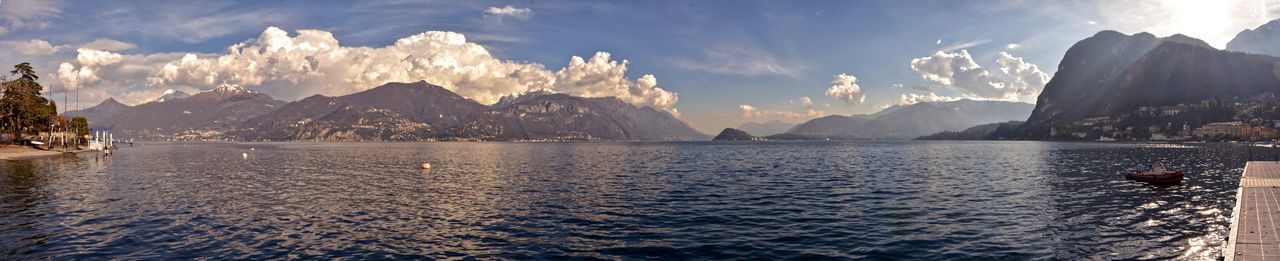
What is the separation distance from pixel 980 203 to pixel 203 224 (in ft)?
144

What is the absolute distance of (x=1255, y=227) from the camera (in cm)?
2028

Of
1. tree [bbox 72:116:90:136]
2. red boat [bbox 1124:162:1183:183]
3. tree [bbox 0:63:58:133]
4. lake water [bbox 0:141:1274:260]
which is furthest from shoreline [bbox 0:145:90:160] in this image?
red boat [bbox 1124:162:1183:183]

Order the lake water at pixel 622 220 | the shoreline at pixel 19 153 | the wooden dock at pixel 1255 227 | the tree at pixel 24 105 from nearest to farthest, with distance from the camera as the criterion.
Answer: the wooden dock at pixel 1255 227 < the lake water at pixel 622 220 < the shoreline at pixel 19 153 < the tree at pixel 24 105

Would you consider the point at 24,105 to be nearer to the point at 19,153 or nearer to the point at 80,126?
the point at 19,153

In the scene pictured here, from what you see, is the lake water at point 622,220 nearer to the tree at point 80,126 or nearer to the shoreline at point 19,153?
the shoreline at point 19,153

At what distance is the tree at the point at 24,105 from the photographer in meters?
123

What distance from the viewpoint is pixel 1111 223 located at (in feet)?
86.4

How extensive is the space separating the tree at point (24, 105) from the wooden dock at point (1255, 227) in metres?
193

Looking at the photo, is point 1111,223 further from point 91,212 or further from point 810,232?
point 91,212

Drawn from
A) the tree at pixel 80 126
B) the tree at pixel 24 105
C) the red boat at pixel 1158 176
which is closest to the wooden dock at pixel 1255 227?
the red boat at pixel 1158 176

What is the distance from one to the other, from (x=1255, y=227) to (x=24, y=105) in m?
196

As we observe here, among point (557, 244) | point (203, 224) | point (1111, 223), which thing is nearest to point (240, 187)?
point (203, 224)

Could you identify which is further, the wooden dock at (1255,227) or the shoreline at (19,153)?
the shoreline at (19,153)

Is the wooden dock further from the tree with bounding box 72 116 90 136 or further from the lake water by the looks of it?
the tree with bounding box 72 116 90 136
